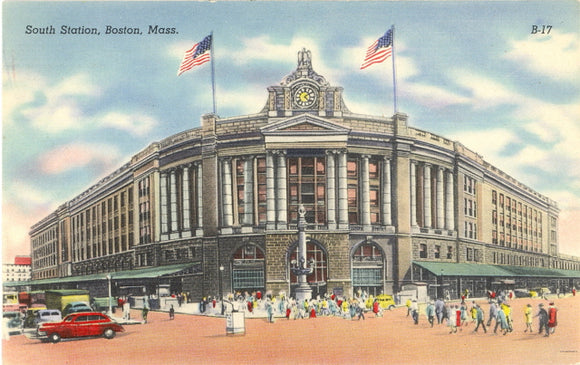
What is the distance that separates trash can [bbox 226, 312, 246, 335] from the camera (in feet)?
89.1

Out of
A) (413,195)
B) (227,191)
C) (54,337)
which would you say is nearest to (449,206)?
(413,195)

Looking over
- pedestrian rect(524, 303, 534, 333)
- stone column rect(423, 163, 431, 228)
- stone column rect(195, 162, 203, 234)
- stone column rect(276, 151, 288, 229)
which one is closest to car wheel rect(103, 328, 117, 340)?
stone column rect(195, 162, 203, 234)

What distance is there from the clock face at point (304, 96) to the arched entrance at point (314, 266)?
606cm

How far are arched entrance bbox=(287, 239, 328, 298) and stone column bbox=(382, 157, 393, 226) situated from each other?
134 inches

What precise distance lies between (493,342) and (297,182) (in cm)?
1057

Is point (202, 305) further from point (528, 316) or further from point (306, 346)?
point (528, 316)

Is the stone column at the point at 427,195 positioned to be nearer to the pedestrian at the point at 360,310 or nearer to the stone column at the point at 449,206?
the stone column at the point at 449,206

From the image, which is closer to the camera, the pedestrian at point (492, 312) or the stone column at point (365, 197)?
the pedestrian at point (492, 312)

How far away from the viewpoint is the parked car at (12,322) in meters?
27.6

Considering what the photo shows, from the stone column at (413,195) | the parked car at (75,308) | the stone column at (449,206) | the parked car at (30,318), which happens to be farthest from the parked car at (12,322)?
the stone column at (449,206)

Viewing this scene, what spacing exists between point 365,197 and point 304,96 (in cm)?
574

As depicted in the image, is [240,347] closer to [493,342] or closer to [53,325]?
[53,325]

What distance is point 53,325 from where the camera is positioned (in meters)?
26.9

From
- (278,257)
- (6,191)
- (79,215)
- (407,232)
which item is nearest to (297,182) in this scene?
(278,257)
